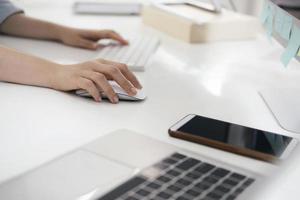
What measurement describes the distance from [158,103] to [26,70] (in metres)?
→ 0.28

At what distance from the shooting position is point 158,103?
868 mm

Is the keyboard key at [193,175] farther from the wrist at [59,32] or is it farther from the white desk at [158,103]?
the wrist at [59,32]

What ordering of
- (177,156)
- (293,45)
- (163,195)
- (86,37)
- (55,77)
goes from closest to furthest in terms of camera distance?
1. (163,195)
2. (177,156)
3. (293,45)
4. (55,77)
5. (86,37)

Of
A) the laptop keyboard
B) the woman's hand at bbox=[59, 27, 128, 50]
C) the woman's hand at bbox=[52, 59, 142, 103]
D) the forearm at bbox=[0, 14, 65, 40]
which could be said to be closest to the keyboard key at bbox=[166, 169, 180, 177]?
the laptop keyboard

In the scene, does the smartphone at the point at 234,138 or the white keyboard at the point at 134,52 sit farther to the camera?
the white keyboard at the point at 134,52

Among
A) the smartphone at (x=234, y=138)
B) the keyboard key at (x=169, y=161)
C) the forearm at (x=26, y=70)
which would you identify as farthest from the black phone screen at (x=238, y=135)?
the forearm at (x=26, y=70)

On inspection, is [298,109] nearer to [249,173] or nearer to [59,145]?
[249,173]

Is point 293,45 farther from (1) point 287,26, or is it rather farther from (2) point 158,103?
(2) point 158,103

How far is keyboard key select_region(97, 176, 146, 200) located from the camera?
0.53 meters

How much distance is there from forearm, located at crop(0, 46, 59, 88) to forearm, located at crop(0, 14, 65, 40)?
0.36 m

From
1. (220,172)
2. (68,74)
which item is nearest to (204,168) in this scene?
(220,172)

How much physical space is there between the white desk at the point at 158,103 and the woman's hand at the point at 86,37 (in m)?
0.02

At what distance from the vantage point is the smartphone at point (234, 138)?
0.66 m

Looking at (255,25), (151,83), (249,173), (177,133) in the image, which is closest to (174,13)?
(255,25)
